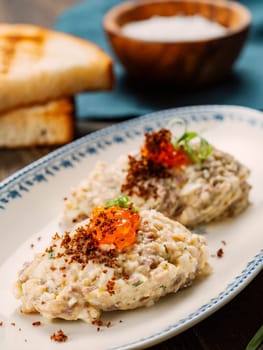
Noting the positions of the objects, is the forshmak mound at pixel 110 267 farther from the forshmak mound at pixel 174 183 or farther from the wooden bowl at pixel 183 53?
the wooden bowl at pixel 183 53

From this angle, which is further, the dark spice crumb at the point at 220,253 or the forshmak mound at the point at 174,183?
the forshmak mound at the point at 174,183

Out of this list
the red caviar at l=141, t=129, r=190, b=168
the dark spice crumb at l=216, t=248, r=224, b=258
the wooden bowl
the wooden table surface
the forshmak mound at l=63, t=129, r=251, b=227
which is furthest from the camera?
the wooden bowl

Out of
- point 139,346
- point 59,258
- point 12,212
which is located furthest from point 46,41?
point 139,346

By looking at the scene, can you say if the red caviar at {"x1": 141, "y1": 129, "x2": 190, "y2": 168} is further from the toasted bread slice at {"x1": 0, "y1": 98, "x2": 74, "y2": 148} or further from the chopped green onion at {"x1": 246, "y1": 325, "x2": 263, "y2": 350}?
the toasted bread slice at {"x1": 0, "y1": 98, "x2": 74, "y2": 148}

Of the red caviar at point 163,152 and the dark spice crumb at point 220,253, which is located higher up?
the red caviar at point 163,152

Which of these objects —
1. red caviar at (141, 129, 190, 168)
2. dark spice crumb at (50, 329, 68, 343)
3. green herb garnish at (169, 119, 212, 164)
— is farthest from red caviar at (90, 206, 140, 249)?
green herb garnish at (169, 119, 212, 164)

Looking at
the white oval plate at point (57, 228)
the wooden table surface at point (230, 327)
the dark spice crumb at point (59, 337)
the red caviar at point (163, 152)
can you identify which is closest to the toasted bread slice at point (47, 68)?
the white oval plate at point (57, 228)
